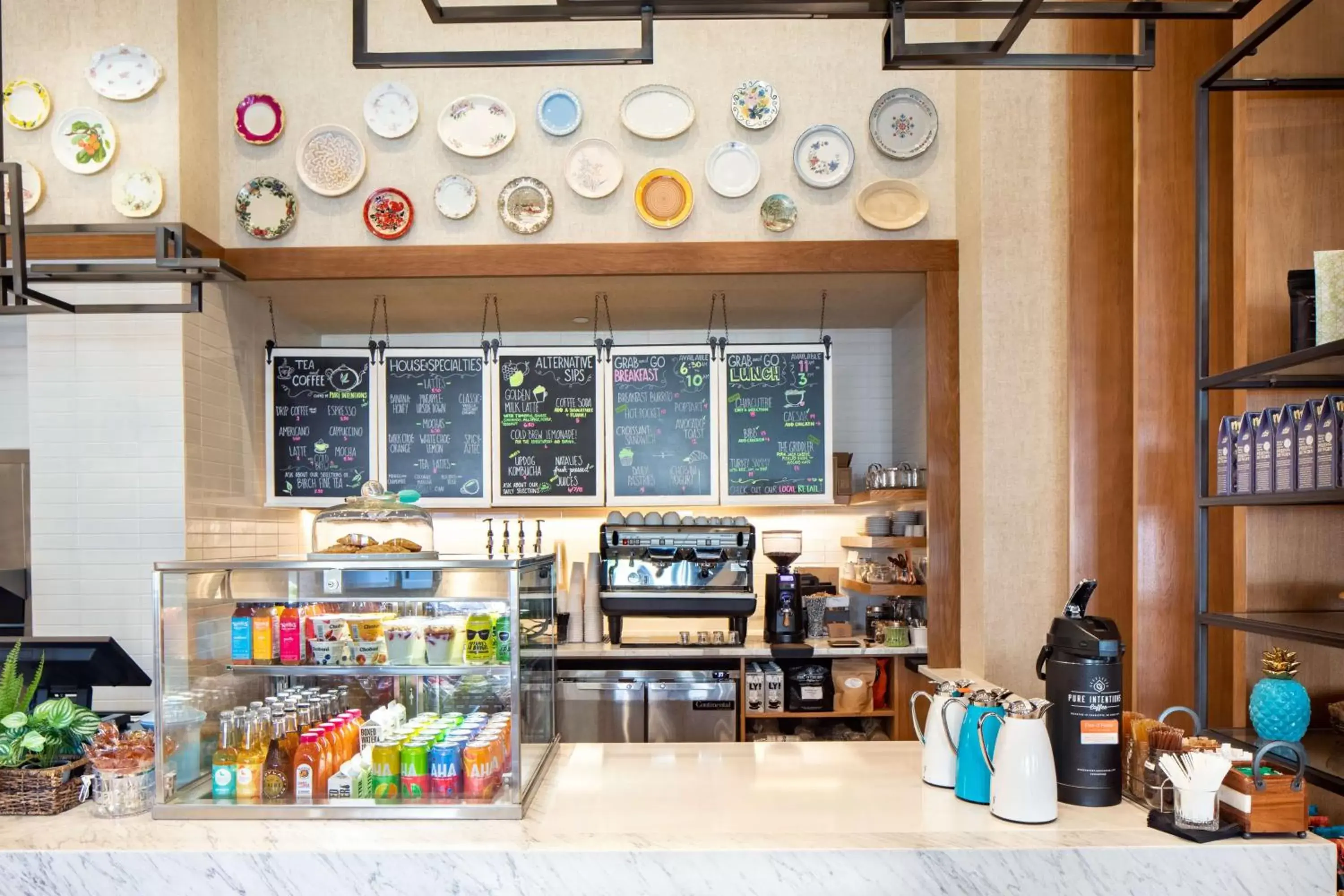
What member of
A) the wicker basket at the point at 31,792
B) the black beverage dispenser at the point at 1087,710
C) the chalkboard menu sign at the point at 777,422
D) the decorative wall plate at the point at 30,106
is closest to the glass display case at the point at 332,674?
the wicker basket at the point at 31,792

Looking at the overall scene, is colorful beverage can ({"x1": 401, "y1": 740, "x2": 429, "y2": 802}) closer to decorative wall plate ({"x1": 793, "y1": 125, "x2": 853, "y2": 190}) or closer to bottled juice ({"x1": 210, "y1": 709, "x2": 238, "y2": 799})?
bottled juice ({"x1": 210, "y1": 709, "x2": 238, "y2": 799})

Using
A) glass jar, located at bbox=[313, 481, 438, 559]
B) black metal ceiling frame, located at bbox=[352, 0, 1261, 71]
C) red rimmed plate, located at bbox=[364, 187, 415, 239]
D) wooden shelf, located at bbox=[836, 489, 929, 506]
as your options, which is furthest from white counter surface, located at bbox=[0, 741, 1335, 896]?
red rimmed plate, located at bbox=[364, 187, 415, 239]

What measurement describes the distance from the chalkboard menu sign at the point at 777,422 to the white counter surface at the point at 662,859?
259cm

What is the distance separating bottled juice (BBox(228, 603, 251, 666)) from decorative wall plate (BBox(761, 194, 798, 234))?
2.74 m

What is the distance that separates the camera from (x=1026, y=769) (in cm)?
239

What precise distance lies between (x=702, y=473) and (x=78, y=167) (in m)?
3.00

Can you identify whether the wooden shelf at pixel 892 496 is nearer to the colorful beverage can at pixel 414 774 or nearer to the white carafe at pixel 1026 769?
the white carafe at pixel 1026 769

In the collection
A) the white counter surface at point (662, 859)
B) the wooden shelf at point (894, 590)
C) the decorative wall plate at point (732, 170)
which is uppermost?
the decorative wall plate at point (732, 170)

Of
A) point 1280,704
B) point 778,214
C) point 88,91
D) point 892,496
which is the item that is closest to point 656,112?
point 778,214

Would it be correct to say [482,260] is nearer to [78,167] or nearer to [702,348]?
[702,348]

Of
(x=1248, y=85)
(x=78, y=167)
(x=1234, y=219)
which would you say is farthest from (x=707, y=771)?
(x=78, y=167)

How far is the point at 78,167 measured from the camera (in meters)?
4.13

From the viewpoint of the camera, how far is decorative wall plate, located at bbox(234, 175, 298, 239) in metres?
4.41

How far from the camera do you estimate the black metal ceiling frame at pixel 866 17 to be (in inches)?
67.0
